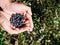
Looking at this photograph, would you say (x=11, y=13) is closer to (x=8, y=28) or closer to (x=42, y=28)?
(x=8, y=28)

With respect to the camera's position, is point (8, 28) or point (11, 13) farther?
point (11, 13)

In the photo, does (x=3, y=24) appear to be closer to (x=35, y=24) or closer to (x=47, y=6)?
(x=35, y=24)

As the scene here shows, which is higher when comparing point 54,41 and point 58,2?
point 58,2

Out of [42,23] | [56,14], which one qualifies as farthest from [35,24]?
[56,14]

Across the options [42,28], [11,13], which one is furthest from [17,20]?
[42,28]
